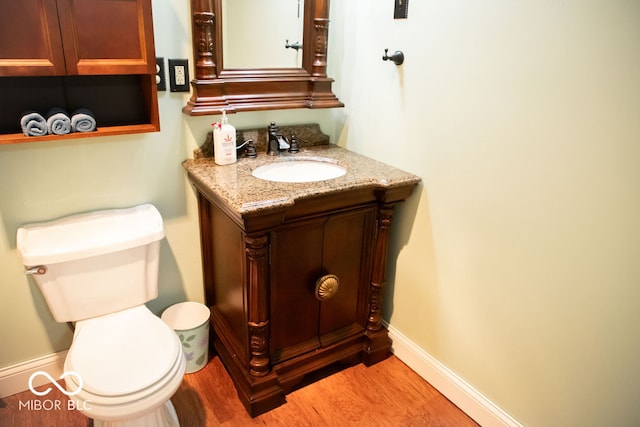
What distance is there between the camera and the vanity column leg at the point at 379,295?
177cm

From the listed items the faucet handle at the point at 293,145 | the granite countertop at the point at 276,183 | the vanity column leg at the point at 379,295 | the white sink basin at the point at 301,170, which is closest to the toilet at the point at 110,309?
the granite countertop at the point at 276,183

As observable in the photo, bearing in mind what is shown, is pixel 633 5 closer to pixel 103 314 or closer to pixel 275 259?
pixel 275 259

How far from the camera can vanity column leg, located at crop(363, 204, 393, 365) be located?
1770 mm

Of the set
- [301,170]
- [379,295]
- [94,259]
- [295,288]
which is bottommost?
[379,295]

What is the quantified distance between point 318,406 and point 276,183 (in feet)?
2.98

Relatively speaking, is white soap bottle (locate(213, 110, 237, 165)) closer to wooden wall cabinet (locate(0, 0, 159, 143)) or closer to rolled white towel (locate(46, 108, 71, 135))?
wooden wall cabinet (locate(0, 0, 159, 143))

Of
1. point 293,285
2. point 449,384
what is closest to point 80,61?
point 293,285

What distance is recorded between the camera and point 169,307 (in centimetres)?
192

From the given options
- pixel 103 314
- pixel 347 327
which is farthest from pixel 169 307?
pixel 347 327

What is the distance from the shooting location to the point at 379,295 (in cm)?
190

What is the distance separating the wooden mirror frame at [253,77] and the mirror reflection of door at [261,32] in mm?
26

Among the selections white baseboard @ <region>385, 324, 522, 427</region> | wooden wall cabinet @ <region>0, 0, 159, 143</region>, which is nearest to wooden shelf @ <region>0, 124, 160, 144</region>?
wooden wall cabinet @ <region>0, 0, 159, 143</region>

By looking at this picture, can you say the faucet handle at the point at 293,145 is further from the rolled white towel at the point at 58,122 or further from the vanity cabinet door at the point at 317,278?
the rolled white towel at the point at 58,122

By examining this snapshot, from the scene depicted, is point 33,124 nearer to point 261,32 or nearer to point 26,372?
point 261,32
